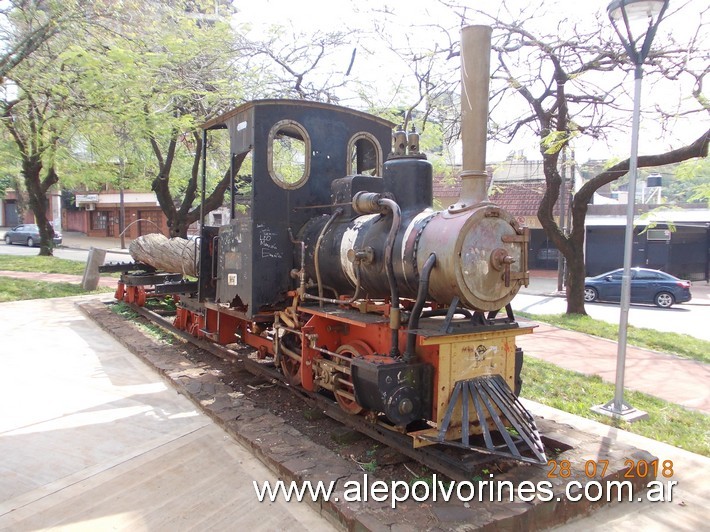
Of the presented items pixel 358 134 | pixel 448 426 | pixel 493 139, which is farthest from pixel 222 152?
pixel 448 426

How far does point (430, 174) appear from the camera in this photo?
4500 millimetres

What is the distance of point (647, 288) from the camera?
58.3 feet

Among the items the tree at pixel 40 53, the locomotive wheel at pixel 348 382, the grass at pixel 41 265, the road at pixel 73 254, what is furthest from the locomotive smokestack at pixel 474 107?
the road at pixel 73 254

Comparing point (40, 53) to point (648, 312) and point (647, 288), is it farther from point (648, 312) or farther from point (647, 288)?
point (647, 288)

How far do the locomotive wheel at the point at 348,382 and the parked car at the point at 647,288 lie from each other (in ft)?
48.0

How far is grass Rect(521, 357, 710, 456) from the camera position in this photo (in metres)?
5.09

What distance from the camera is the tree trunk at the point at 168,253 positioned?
27.5 ft

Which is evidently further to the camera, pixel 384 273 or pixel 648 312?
pixel 648 312

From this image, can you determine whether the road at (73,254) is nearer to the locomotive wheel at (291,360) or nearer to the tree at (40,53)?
the tree at (40,53)

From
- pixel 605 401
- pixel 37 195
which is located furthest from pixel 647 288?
pixel 37 195

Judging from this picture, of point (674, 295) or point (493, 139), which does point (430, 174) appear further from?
point (674, 295)

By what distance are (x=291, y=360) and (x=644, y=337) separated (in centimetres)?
779

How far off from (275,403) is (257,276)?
130 cm

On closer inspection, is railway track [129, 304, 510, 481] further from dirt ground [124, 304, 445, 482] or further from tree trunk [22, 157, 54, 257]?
tree trunk [22, 157, 54, 257]
